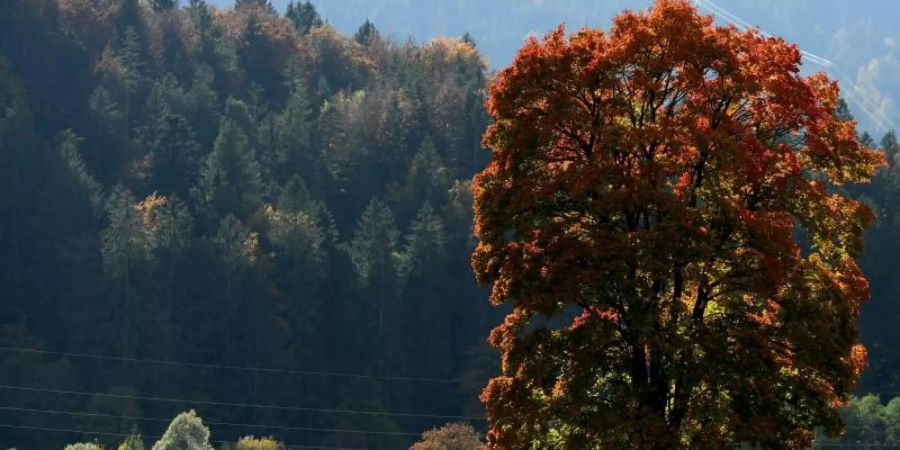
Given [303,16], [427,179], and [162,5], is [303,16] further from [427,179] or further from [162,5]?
[427,179]

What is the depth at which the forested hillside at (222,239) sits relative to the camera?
3802 inches

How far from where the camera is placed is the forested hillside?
3802 inches

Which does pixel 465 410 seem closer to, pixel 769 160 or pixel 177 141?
pixel 177 141

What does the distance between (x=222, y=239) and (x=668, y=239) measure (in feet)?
284

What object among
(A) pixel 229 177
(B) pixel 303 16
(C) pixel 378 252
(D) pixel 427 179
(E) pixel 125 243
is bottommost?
(E) pixel 125 243

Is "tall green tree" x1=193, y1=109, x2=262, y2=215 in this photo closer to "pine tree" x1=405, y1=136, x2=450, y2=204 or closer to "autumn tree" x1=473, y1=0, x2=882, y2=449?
"pine tree" x1=405, y1=136, x2=450, y2=204

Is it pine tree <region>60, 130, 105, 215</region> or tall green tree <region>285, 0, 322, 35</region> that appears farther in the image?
tall green tree <region>285, 0, 322, 35</region>

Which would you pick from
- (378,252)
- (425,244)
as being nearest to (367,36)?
(425,244)

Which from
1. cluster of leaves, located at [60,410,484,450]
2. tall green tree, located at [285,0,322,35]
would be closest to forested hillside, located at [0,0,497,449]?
tall green tree, located at [285,0,322,35]

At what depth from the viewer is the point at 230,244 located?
4124 inches

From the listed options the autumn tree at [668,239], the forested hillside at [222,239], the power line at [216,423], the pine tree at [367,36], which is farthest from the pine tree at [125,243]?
A: the autumn tree at [668,239]

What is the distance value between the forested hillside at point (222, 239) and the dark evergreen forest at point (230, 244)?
15 cm

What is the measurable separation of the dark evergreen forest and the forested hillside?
152 mm

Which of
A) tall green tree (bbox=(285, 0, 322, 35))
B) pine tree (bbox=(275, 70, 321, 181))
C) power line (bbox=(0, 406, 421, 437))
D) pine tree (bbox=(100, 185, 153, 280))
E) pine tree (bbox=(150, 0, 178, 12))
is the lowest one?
power line (bbox=(0, 406, 421, 437))
